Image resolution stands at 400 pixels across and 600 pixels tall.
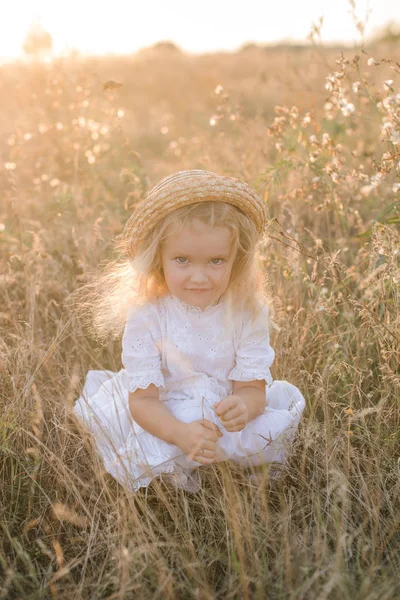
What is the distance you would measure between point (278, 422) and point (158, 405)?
1.56 feet

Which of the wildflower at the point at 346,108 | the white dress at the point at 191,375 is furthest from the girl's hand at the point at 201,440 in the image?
the wildflower at the point at 346,108

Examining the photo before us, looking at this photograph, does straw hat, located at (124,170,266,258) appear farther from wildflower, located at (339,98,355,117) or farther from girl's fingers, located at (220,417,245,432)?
wildflower, located at (339,98,355,117)

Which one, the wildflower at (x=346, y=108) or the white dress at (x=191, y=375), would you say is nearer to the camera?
the white dress at (x=191, y=375)

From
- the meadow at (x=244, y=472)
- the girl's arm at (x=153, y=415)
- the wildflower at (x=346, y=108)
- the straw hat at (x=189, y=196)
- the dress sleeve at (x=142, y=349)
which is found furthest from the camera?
the wildflower at (x=346, y=108)

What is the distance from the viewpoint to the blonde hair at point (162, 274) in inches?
86.0

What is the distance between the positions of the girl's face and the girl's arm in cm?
40

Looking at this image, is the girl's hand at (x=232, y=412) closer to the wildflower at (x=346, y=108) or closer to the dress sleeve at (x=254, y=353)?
the dress sleeve at (x=254, y=353)

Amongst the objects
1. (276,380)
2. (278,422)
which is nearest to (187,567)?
(278,422)

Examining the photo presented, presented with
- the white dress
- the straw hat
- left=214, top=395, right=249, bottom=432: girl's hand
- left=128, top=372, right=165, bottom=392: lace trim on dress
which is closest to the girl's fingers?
left=214, top=395, right=249, bottom=432: girl's hand

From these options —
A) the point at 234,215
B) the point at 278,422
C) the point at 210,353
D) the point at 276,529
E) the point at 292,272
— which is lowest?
the point at 276,529

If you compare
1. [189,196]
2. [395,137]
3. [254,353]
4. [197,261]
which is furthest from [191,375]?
[395,137]

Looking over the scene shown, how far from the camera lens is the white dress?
236 cm

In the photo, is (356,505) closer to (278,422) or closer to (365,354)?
(278,422)

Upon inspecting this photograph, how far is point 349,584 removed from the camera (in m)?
Result: 1.80
